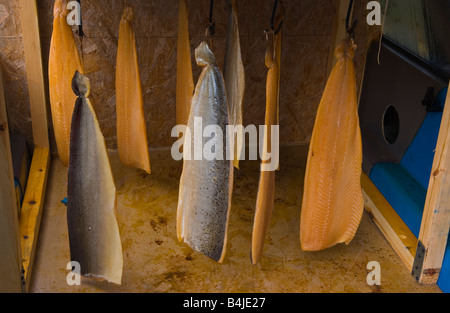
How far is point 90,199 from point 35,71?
4.47 ft

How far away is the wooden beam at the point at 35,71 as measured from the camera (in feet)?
9.30

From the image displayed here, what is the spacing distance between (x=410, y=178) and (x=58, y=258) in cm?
167

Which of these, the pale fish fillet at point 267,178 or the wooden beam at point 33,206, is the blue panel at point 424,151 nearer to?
the pale fish fillet at point 267,178

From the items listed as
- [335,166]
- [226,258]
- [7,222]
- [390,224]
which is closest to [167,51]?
[226,258]

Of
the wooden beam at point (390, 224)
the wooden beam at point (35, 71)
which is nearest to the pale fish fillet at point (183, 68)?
the wooden beam at point (35, 71)

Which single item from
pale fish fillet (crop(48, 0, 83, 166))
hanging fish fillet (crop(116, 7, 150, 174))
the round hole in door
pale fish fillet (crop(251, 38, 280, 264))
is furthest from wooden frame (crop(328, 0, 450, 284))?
pale fish fillet (crop(48, 0, 83, 166))

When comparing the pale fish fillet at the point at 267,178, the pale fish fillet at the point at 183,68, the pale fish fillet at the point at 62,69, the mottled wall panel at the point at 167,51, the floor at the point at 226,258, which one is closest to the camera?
the pale fish fillet at the point at 267,178

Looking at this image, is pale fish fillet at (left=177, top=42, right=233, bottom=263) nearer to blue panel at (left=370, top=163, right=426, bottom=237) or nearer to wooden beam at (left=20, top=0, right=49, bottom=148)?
blue panel at (left=370, top=163, right=426, bottom=237)

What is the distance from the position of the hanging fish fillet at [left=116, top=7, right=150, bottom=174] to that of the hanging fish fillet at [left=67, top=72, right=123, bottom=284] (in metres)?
0.67

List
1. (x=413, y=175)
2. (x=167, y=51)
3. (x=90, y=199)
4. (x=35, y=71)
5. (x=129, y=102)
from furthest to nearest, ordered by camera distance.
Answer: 1. (x=167, y=51)
2. (x=35, y=71)
3. (x=413, y=175)
4. (x=129, y=102)
5. (x=90, y=199)

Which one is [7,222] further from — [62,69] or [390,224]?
[390,224]

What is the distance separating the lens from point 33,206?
2.61 meters

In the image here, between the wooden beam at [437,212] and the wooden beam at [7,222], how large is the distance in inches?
59.7

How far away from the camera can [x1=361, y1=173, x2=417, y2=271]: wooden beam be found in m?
2.45
